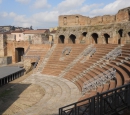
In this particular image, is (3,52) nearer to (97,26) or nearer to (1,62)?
(1,62)

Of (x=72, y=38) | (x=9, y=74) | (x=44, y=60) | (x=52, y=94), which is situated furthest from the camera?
(x=72, y=38)

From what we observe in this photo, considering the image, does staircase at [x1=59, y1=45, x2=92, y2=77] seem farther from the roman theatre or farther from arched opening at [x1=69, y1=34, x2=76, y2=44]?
arched opening at [x1=69, y1=34, x2=76, y2=44]

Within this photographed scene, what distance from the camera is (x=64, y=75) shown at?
17.9 meters

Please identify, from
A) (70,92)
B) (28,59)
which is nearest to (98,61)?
(70,92)

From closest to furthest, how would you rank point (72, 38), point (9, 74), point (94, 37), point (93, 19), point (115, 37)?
1. point (9, 74)
2. point (115, 37)
3. point (94, 37)
4. point (93, 19)
5. point (72, 38)

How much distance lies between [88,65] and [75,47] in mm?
5574

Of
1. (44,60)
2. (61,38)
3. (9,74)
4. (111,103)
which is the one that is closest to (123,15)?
(61,38)

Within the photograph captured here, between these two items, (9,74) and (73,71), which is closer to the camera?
(9,74)

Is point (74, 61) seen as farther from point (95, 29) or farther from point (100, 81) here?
point (100, 81)

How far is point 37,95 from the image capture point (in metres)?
13.3

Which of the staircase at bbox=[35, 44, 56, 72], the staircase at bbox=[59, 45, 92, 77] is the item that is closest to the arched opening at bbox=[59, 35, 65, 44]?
the staircase at bbox=[35, 44, 56, 72]

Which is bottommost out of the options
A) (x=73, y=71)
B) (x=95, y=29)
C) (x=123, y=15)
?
(x=73, y=71)

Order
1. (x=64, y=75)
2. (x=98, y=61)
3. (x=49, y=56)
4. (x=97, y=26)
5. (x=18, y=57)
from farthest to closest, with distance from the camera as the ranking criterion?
(x=18, y=57) → (x=97, y=26) → (x=49, y=56) → (x=64, y=75) → (x=98, y=61)

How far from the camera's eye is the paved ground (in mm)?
10852
